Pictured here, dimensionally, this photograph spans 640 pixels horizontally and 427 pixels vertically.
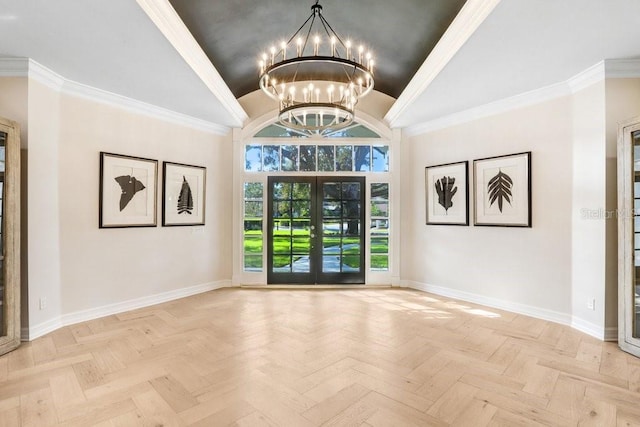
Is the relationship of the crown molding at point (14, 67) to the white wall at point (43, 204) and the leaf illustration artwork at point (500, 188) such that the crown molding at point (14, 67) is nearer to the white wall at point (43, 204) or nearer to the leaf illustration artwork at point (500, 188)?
the white wall at point (43, 204)

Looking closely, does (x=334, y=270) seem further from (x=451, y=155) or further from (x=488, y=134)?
(x=488, y=134)

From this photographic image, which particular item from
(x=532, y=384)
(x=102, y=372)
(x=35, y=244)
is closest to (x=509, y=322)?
(x=532, y=384)

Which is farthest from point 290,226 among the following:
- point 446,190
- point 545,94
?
point 545,94

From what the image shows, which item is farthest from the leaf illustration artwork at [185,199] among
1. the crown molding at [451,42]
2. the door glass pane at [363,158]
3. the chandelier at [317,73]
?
the crown molding at [451,42]

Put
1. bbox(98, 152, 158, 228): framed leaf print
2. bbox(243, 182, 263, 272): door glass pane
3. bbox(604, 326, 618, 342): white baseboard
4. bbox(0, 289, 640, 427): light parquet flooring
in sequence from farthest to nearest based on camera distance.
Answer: bbox(243, 182, 263, 272): door glass pane < bbox(98, 152, 158, 228): framed leaf print < bbox(604, 326, 618, 342): white baseboard < bbox(0, 289, 640, 427): light parquet flooring

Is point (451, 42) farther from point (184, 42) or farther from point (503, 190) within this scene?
point (184, 42)

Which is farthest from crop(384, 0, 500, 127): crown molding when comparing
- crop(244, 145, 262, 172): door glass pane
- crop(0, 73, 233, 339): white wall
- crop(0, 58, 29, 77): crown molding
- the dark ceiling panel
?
crop(0, 58, 29, 77): crown molding

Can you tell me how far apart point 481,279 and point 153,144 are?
5.22 metres

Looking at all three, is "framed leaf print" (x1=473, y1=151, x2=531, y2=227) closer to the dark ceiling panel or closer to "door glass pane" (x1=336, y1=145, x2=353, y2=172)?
the dark ceiling panel

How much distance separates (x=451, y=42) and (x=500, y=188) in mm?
2267

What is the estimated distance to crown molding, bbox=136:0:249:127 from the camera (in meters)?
2.48

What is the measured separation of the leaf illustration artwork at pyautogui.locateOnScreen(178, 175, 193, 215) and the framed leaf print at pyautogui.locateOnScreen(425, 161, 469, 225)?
12.9ft

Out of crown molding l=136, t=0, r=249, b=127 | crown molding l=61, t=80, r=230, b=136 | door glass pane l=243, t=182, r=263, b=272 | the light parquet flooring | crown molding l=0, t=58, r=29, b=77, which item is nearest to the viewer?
the light parquet flooring

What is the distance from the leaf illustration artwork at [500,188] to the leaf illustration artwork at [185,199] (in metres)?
4.56
